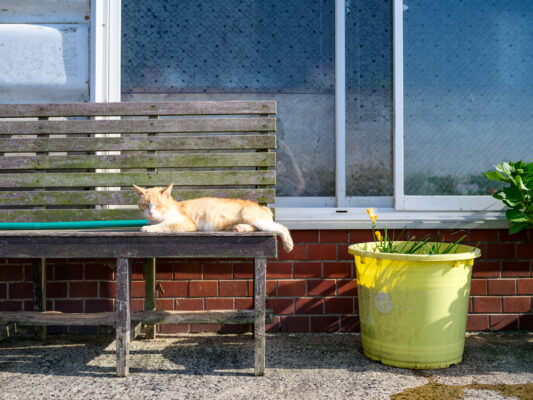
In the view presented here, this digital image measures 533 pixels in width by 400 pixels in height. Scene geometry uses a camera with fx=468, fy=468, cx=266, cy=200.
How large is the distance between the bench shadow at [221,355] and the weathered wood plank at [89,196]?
2.98 feet

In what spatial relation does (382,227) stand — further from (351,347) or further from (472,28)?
(472,28)

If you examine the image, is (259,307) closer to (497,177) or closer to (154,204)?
(154,204)

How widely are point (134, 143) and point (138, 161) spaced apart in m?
0.12

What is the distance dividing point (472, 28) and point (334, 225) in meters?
1.76

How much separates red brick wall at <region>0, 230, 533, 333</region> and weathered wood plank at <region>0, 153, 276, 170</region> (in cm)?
65

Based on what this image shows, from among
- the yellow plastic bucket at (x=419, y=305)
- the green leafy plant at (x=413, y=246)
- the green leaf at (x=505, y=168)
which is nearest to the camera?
the yellow plastic bucket at (x=419, y=305)

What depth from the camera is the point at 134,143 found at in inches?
120

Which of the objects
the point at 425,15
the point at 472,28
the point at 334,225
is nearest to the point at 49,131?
the point at 334,225

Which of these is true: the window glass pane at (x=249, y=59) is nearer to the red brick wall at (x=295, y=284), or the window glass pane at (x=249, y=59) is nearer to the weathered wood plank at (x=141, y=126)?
the weathered wood plank at (x=141, y=126)

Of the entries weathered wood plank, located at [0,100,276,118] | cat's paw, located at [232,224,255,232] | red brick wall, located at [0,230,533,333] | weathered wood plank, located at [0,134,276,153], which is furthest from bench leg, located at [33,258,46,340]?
cat's paw, located at [232,224,255,232]

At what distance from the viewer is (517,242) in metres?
3.21

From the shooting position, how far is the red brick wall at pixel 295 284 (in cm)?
320

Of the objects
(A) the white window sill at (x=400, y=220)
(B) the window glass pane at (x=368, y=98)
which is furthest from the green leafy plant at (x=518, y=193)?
(B) the window glass pane at (x=368, y=98)

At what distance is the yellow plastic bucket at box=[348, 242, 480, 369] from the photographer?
Result: 8.16 ft
